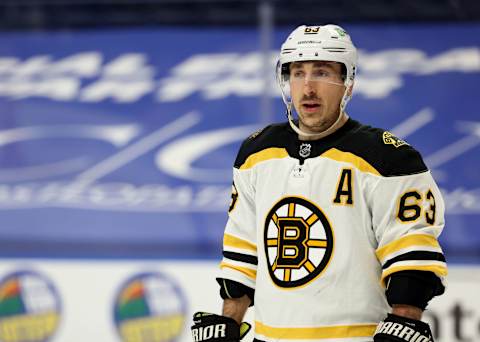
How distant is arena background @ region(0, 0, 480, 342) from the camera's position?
4152 millimetres

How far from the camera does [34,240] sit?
14.2 ft

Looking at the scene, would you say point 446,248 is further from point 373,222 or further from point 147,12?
point 373,222

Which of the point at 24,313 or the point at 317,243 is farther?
the point at 24,313

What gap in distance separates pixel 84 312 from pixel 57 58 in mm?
991

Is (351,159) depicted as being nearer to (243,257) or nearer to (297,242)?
(297,242)

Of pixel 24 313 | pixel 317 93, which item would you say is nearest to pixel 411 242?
pixel 317 93

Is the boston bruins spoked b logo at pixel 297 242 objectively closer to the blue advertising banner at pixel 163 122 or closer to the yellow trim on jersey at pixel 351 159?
the yellow trim on jersey at pixel 351 159

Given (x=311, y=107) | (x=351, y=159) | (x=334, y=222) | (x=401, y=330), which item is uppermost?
(x=311, y=107)

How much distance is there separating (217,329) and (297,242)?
274 mm

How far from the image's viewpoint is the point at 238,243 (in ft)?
7.95

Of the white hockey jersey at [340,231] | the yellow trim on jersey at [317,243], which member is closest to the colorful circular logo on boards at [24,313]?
the white hockey jersey at [340,231]

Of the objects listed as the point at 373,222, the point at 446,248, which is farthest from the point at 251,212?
the point at 446,248

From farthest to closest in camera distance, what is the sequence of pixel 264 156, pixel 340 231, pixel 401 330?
pixel 264 156 → pixel 340 231 → pixel 401 330

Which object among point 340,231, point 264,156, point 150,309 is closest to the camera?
point 340,231
